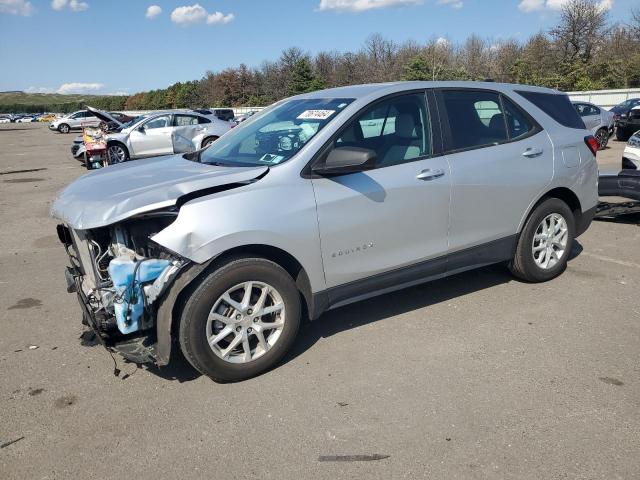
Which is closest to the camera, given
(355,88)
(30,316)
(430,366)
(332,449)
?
(332,449)

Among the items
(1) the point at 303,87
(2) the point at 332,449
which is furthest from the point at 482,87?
(1) the point at 303,87

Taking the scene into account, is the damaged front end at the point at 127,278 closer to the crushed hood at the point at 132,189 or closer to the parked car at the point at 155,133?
the crushed hood at the point at 132,189

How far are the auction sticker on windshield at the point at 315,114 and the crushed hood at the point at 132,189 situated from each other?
675 mm

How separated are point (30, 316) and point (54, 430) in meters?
2.00

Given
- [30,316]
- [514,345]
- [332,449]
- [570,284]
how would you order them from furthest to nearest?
[570,284], [30,316], [514,345], [332,449]

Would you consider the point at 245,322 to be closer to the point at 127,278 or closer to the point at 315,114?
the point at 127,278

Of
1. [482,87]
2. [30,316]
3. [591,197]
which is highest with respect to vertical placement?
[482,87]

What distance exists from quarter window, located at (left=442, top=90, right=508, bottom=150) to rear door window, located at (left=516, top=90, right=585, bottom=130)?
0.48m

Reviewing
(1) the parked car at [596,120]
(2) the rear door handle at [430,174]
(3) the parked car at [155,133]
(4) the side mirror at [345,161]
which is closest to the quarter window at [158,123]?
(3) the parked car at [155,133]

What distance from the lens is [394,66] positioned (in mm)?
56500

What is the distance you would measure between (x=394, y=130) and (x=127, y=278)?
7.43 ft

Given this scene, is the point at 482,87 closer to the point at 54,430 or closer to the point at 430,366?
the point at 430,366

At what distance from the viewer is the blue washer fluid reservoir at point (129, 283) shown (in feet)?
10.4

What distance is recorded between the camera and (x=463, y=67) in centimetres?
5328
